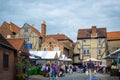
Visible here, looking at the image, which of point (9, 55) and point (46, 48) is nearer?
point (9, 55)

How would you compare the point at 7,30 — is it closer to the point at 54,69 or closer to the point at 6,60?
the point at 54,69

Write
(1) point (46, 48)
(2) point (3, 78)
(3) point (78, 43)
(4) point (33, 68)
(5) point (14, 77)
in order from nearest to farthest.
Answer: (2) point (3, 78) < (5) point (14, 77) < (4) point (33, 68) < (1) point (46, 48) < (3) point (78, 43)

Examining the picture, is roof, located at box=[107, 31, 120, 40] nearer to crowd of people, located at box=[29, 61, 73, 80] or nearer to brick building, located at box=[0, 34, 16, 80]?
crowd of people, located at box=[29, 61, 73, 80]

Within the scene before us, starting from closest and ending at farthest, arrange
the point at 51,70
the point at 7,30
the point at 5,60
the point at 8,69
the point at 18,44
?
the point at 5,60
the point at 8,69
the point at 51,70
the point at 18,44
the point at 7,30

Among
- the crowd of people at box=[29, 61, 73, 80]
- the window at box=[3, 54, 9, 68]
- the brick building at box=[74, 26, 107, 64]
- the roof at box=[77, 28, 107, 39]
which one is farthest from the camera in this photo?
the roof at box=[77, 28, 107, 39]

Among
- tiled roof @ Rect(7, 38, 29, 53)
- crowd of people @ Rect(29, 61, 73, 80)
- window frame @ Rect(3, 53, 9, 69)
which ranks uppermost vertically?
tiled roof @ Rect(7, 38, 29, 53)

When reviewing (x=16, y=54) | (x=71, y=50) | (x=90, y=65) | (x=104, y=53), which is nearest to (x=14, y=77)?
(x=16, y=54)

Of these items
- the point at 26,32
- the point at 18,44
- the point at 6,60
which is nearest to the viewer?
the point at 6,60

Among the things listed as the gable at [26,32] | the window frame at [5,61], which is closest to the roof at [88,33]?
the gable at [26,32]

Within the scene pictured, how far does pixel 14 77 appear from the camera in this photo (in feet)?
88.4

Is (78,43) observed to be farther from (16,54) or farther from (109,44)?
(16,54)

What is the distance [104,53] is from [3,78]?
4722 centimetres

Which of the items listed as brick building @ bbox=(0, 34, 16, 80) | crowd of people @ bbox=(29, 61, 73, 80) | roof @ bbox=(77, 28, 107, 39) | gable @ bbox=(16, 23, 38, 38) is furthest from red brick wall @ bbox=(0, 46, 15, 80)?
roof @ bbox=(77, 28, 107, 39)

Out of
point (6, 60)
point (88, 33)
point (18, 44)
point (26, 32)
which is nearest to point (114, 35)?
point (88, 33)
